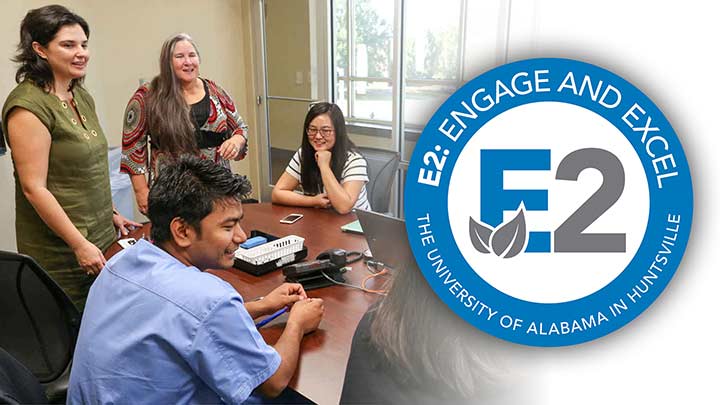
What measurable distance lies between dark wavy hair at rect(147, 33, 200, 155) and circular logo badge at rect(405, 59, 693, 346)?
1.73m

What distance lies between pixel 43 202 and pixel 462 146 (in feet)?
4.81

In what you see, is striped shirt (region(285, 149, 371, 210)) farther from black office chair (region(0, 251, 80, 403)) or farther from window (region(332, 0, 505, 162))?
black office chair (region(0, 251, 80, 403))

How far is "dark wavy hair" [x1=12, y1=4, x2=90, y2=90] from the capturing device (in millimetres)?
1619

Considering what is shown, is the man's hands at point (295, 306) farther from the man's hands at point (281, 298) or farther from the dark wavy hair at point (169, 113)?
the dark wavy hair at point (169, 113)

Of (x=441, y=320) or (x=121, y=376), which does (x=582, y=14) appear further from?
(x=121, y=376)

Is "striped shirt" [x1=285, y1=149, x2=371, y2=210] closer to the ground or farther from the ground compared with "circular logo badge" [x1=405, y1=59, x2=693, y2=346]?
closer to the ground

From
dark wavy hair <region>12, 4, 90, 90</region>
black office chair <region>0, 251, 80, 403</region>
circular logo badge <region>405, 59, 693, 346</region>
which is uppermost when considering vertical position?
dark wavy hair <region>12, 4, 90, 90</region>

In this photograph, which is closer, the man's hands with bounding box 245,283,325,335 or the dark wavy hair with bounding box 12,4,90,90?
the man's hands with bounding box 245,283,325,335

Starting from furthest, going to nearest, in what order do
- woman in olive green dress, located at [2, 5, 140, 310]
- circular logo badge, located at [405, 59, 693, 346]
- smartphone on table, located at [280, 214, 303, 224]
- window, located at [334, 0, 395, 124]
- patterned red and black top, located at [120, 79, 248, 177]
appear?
window, located at [334, 0, 395, 124], patterned red and black top, located at [120, 79, 248, 177], smartphone on table, located at [280, 214, 303, 224], woman in olive green dress, located at [2, 5, 140, 310], circular logo badge, located at [405, 59, 693, 346]

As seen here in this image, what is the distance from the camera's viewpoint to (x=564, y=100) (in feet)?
1.76

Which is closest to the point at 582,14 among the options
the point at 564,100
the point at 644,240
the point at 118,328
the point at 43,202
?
the point at 564,100

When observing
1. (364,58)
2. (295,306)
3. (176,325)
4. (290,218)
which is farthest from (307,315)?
(364,58)

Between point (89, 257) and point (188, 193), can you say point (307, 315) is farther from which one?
point (89, 257)

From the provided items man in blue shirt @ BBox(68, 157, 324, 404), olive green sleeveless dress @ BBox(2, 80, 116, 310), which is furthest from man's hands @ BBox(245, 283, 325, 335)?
olive green sleeveless dress @ BBox(2, 80, 116, 310)
